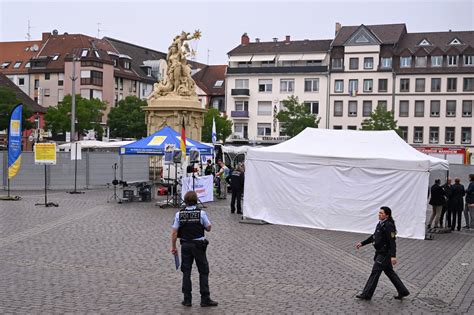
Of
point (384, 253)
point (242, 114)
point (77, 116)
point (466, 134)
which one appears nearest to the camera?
point (384, 253)

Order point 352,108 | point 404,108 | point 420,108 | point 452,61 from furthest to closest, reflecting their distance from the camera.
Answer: point 352,108 < point 404,108 < point 420,108 < point 452,61

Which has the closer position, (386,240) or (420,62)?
(386,240)

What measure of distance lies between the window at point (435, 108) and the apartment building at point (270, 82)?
38.9ft

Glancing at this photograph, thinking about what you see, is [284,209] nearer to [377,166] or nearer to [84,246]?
[377,166]

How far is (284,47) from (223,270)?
234 feet

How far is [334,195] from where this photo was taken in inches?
784

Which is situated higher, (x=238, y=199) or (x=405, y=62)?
(x=405, y=62)

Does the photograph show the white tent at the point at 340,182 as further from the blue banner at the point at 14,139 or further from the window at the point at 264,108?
the window at the point at 264,108

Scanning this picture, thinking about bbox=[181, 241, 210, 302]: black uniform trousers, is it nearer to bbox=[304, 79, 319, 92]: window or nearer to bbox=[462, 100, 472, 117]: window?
bbox=[462, 100, 472, 117]: window

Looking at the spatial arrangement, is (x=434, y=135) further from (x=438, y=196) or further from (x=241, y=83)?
(x=438, y=196)

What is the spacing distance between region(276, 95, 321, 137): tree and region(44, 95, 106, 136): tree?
1943 centimetres

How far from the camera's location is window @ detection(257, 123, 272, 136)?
80.6 m

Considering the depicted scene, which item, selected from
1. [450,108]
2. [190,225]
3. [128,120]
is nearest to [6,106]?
[128,120]

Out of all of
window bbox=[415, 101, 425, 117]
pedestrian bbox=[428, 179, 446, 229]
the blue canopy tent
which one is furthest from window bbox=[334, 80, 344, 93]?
pedestrian bbox=[428, 179, 446, 229]
